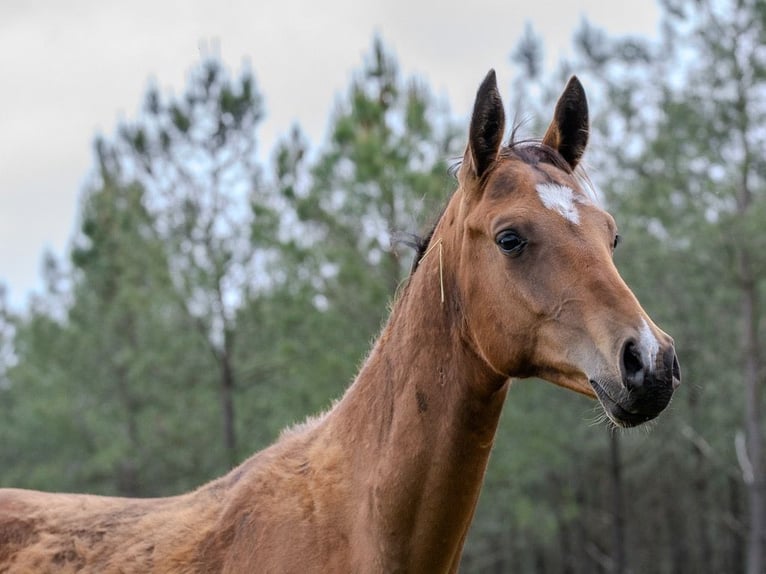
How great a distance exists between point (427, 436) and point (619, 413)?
78 cm

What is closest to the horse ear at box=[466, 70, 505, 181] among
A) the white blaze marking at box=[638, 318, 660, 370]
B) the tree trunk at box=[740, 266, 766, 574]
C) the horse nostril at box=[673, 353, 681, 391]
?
the white blaze marking at box=[638, 318, 660, 370]

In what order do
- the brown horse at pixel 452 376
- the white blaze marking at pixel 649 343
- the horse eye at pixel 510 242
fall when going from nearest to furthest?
the white blaze marking at pixel 649 343
the brown horse at pixel 452 376
the horse eye at pixel 510 242

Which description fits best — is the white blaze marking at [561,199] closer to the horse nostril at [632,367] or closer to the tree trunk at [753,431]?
the horse nostril at [632,367]

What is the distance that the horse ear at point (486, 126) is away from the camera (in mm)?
3605

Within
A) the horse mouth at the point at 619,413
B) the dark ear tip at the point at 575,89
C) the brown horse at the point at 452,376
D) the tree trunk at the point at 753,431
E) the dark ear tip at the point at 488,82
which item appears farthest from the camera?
the tree trunk at the point at 753,431

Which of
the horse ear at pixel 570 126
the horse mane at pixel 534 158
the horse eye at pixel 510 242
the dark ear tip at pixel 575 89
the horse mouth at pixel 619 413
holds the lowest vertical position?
the horse mouth at pixel 619 413

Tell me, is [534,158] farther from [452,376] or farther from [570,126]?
[452,376]

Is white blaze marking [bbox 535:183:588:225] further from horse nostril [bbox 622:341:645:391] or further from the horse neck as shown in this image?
horse nostril [bbox 622:341:645:391]

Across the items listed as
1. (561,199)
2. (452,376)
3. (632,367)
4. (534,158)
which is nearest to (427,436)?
(452,376)

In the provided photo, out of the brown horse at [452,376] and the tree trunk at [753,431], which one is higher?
the tree trunk at [753,431]

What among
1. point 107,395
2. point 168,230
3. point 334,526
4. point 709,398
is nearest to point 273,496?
point 334,526

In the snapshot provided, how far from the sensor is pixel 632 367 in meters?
2.97

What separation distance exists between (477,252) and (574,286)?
450mm

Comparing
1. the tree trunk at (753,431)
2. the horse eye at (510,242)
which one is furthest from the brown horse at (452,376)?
the tree trunk at (753,431)
